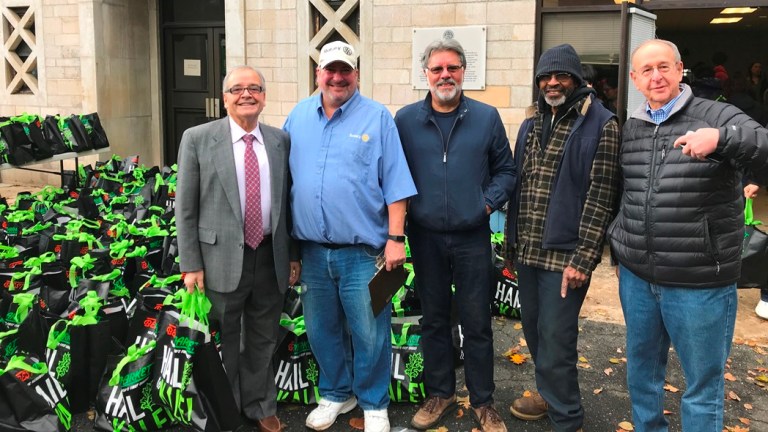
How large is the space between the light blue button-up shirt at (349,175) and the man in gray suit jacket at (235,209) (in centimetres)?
14

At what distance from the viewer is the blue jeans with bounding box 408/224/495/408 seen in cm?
362

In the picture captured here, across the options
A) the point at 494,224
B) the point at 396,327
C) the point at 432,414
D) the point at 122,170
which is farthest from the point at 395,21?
the point at 432,414

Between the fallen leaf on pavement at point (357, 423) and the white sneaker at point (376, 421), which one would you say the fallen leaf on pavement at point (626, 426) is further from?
the fallen leaf on pavement at point (357, 423)

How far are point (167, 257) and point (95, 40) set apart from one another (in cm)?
682

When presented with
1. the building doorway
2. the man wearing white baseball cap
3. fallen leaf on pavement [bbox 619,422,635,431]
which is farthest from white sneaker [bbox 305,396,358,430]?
the building doorway

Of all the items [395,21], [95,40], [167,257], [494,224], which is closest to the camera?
[167,257]

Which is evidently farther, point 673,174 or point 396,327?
point 396,327

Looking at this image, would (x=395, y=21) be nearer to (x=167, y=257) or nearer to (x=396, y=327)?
(x=167, y=257)

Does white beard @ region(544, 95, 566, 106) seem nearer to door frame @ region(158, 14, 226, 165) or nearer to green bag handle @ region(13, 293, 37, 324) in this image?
green bag handle @ region(13, 293, 37, 324)

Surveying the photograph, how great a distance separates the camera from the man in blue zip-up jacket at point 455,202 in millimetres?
3516

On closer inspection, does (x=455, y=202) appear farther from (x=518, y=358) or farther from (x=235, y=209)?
(x=518, y=358)

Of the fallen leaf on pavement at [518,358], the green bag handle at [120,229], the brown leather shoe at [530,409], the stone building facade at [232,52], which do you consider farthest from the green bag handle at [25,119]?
the brown leather shoe at [530,409]

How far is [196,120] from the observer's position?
11500 millimetres

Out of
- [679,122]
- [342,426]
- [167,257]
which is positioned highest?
[679,122]
